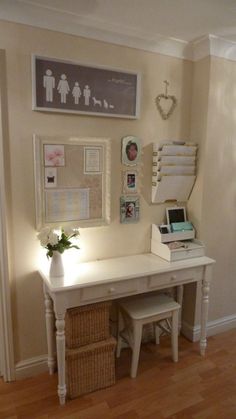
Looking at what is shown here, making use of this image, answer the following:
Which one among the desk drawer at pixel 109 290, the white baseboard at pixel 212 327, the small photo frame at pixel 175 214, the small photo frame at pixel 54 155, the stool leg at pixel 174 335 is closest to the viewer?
the desk drawer at pixel 109 290

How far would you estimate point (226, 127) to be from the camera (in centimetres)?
229

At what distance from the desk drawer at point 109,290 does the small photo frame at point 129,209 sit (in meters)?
0.50

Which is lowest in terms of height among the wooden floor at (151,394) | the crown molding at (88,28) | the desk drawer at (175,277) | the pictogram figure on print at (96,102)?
the wooden floor at (151,394)

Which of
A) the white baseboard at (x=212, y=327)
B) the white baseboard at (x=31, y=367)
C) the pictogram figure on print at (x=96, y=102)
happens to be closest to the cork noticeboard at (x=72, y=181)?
the pictogram figure on print at (x=96, y=102)

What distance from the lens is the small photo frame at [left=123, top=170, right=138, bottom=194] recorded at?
7.07ft

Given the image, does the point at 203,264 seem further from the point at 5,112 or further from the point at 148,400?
the point at 5,112

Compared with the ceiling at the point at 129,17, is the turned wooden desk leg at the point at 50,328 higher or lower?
→ lower

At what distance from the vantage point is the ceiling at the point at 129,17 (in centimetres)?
165

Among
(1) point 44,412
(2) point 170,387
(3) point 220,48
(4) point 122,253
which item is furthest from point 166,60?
(1) point 44,412

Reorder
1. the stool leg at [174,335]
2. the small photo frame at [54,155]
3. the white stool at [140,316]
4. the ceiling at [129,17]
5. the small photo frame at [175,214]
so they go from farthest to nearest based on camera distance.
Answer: the small photo frame at [175,214], the stool leg at [174,335], the white stool at [140,316], the small photo frame at [54,155], the ceiling at [129,17]

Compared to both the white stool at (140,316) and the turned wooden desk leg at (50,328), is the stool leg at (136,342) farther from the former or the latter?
the turned wooden desk leg at (50,328)

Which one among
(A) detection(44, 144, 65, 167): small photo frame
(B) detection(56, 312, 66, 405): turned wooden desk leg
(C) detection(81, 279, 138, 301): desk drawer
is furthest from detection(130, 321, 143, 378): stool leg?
(A) detection(44, 144, 65, 167): small photo frame

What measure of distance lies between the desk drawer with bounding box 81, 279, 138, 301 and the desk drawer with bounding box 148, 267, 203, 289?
14 cm

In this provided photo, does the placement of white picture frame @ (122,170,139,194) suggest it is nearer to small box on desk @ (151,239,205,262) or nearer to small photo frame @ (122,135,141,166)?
small photo frame @ (122,135,141,166)
